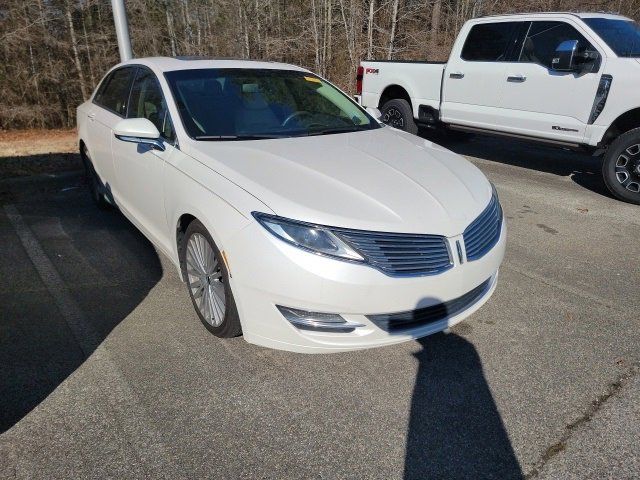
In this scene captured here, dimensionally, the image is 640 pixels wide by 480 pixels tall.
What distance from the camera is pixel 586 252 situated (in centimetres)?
419

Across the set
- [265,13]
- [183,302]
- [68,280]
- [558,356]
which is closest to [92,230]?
[68,280]

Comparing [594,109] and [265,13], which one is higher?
[265,13]

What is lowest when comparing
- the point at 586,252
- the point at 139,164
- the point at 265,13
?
the point at 586,252

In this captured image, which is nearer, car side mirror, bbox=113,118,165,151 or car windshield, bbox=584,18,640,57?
car side mirror, bbox=113,118,165,151

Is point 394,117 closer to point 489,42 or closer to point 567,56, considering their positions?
point 489,42

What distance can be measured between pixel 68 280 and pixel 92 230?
1.06 m

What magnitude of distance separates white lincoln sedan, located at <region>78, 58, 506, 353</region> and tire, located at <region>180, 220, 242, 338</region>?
0.5 inches

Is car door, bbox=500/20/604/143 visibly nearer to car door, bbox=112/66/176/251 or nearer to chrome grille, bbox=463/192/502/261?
chrome grille, bbox=463/192/502/261

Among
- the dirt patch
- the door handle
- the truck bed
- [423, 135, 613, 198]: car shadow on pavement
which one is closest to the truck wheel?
the truck bed

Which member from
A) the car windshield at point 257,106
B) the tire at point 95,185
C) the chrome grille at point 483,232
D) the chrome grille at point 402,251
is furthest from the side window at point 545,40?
the tire at point 95,185

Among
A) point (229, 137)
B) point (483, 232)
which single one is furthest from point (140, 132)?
point (483, 232)

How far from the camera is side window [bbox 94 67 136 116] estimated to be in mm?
4082

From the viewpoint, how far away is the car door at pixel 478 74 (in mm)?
6500

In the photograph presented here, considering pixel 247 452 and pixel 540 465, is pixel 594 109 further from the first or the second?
pixel 247 452
